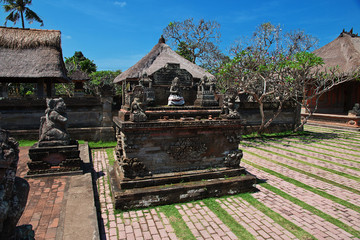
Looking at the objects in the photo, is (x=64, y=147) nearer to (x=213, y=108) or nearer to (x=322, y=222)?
(x=213, y=108)

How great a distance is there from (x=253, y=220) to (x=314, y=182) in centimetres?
347

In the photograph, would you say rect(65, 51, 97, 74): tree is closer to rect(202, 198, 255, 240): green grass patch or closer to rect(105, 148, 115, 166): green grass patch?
rect(105, 148, 115, 166): green grass patch

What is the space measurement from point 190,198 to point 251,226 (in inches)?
63.7

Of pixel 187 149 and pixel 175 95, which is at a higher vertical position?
pixel 175 95

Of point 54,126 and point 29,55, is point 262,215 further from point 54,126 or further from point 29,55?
point 29,55

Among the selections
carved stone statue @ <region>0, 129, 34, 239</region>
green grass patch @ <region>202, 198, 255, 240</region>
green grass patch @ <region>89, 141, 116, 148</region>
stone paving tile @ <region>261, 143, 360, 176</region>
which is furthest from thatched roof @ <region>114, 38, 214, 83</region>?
carved stone statue @ <region>0, 129, 34, 239</region>

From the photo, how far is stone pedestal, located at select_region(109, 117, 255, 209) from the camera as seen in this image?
218 inches

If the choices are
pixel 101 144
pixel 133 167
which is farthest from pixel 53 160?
pixel 101 144

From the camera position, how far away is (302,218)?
5152 millimetres

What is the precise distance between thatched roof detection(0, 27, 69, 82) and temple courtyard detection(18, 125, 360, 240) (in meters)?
6.44

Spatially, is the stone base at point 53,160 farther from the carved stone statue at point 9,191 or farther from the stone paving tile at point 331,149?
the stone paving tile at point 331,149

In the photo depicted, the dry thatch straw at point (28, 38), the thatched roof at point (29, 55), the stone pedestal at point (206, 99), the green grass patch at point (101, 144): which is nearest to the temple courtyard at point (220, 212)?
the stone pedestal at point (206, 99)

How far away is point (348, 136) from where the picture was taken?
14984mm

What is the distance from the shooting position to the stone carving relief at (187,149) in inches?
237
